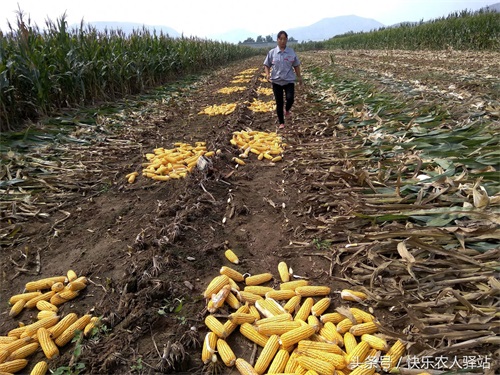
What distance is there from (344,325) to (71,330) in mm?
1925

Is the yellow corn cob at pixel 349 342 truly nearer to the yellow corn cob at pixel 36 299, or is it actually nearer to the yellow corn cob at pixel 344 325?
the yellow corn cob at pixel 344 325

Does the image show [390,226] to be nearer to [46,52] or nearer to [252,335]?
[252,335]

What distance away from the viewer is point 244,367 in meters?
1.88

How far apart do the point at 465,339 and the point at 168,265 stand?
2.24 metres

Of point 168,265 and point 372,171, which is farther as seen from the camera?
point 372,171

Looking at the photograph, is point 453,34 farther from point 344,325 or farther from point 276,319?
point 276,319

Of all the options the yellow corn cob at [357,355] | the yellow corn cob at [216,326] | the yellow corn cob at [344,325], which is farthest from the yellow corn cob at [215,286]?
the yellow corn cob at [357,355]

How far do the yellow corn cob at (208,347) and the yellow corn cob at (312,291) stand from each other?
2.41ft

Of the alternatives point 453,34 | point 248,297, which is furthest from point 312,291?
point 453,34

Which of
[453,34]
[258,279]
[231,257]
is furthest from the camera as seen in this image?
[453,34]

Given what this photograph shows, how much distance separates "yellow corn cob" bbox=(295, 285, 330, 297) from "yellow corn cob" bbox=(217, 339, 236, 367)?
703 millimetres

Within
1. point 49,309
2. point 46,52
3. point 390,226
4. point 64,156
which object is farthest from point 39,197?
point 46,52

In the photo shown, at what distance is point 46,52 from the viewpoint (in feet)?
24.2

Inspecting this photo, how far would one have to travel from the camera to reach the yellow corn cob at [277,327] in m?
2.07
